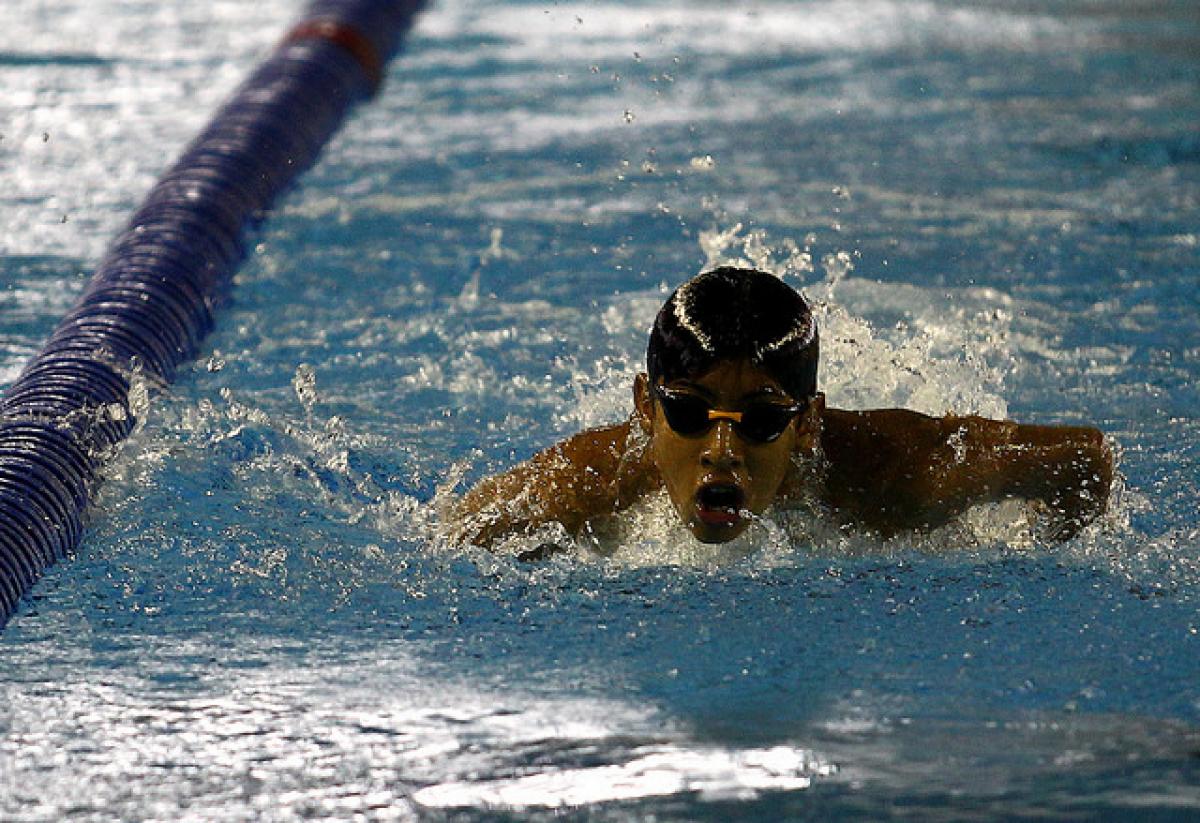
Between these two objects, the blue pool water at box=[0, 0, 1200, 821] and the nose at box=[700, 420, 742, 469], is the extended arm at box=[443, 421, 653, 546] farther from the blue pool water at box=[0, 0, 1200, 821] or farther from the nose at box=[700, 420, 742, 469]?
the nose at box=[700, 420, 742, 469]

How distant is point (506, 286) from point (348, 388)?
2.46 feet

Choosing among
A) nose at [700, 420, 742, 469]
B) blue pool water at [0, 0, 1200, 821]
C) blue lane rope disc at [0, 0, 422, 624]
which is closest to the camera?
blue pool water at [0, 0, 1200, 821]

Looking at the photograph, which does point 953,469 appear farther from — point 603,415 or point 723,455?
point 603,415

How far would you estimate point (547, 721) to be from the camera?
2332mm

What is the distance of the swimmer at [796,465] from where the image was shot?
2.61 m

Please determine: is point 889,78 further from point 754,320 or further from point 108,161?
point 754,320

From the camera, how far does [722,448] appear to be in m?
2.55

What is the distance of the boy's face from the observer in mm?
2551

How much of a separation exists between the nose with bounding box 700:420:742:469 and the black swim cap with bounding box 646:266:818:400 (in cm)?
Result: 9

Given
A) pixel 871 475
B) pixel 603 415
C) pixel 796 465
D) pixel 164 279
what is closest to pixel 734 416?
pixel 796 465

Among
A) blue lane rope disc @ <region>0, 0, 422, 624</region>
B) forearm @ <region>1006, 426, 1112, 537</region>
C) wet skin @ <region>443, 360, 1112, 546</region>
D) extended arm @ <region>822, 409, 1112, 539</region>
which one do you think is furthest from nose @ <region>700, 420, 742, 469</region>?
blue lane rope disc @ <region>0, 0, 422, 624</region>

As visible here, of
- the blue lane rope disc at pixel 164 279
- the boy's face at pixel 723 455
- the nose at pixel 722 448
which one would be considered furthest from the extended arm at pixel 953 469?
the blue lane rope disc at pixel 164 279

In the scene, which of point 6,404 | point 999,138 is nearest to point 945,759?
point 6,404

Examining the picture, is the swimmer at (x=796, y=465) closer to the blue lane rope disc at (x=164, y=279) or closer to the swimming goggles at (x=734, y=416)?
the swimming goggles at (x=734, y=416)
